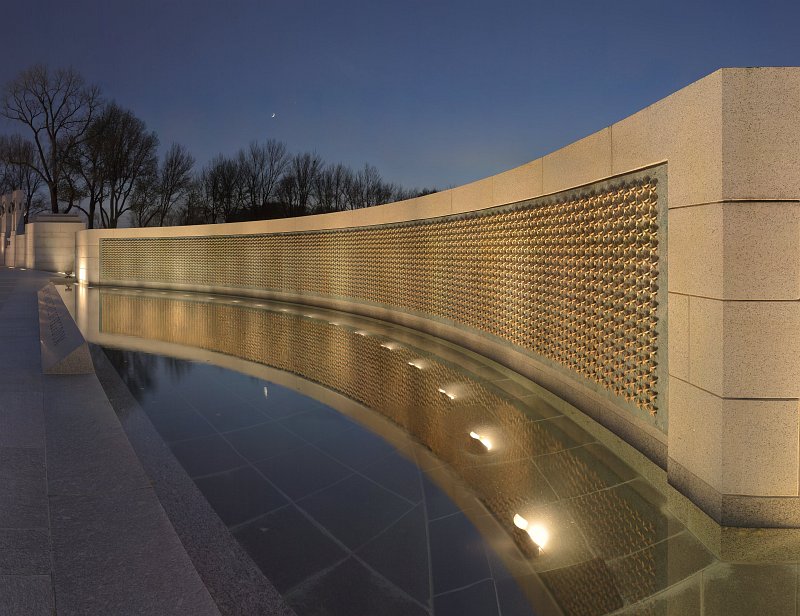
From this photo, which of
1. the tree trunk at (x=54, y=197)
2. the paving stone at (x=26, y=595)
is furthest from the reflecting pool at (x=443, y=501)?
the tree trunk at (x=54, y=197)

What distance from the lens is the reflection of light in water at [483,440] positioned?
3770 millimetres

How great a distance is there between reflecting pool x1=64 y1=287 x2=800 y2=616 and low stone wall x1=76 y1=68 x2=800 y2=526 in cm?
30

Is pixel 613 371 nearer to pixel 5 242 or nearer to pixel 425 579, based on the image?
pixel 425 579

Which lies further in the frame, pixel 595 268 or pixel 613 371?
pixel 595 268

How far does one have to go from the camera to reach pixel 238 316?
1140 centimetres

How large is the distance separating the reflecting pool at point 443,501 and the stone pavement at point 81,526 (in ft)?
1.11

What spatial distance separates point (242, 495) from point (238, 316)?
894 cm

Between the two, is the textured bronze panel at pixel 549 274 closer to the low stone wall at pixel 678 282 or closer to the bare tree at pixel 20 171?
the low stone wall at pixel 678 282

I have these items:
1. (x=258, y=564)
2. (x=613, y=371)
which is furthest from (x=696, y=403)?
(x=258, y=564)

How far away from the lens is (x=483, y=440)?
3893 mm

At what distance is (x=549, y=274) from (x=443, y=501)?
294 centimetres

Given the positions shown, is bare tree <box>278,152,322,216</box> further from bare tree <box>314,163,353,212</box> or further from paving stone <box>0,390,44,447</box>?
paving stone <box>0,390,44,447</box>

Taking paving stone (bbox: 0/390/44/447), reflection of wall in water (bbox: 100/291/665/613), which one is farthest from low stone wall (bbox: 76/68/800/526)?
paving stone (bbox: 0/390/44/447)

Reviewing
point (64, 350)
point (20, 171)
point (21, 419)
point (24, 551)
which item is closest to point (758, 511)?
point (24, 551)
